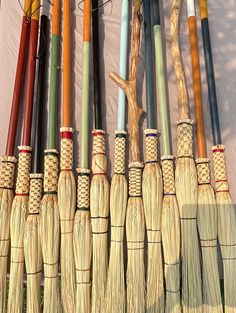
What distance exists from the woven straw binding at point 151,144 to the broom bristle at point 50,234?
57cm

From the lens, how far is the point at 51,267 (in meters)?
1.90

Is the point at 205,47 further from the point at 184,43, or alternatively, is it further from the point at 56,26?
the point at 56,26

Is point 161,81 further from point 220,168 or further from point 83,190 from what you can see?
point 83,190

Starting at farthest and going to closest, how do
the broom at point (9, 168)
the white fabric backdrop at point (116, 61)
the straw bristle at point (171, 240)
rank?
the white fabric backdrop at point (116, 61), the broom at point (9, 168), the straw bristle at point (171, 240)

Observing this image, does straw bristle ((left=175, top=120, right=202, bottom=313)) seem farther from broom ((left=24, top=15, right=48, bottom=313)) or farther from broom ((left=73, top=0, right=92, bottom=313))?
broom ((left=24, top=15, right=48, bottom=313))

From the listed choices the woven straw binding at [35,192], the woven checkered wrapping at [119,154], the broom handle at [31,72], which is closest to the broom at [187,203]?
the woven checkered wrapping at [119,154]

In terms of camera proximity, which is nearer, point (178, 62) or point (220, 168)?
point (220, 168)

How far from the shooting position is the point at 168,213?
193 centimetres

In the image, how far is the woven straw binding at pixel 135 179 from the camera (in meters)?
1.99

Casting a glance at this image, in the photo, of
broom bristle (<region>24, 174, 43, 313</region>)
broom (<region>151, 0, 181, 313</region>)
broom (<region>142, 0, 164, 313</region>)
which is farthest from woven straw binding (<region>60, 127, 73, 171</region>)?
broom (<region>151, 0, 181, 313</region>)

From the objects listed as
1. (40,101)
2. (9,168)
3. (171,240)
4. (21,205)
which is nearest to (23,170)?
(9,168)

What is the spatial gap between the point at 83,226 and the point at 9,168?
1.93 feet

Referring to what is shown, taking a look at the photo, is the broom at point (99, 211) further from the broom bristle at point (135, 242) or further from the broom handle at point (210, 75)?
the broom handle at point (210, 75)

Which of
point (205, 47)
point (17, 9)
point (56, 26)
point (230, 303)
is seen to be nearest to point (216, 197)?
point (230, 303)
